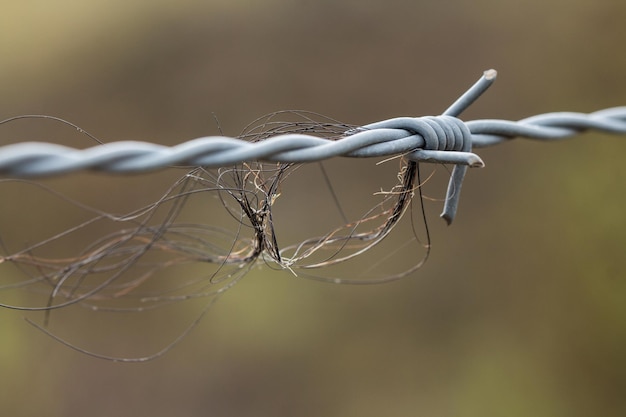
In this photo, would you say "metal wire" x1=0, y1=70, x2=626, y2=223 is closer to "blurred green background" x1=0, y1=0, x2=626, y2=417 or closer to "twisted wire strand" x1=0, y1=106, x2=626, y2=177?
"twisted wire strand" x1=0, y1=106, x2=626, y2=177

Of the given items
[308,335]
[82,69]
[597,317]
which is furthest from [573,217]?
[82,69]

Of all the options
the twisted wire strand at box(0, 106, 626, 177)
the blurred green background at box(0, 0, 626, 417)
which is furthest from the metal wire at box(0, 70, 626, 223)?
the blurred green background at box(0, 0, 626, 417)

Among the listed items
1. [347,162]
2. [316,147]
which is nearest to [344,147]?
[316,147]

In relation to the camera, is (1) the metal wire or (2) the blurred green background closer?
(1) the metal wire

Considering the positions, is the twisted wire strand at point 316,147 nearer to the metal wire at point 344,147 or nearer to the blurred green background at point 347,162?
the metal wire at point 344,147

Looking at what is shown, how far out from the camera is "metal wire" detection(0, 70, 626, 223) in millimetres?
305

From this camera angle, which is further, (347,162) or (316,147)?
(347,162)

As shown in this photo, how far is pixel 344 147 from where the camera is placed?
419 millimetres

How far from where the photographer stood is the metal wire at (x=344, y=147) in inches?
12.0

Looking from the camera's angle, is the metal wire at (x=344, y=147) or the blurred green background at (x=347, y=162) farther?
the blurred green background at (x=347, y=162)

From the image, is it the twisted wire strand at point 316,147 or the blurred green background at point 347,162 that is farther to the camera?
the blurred green background at point 347,162

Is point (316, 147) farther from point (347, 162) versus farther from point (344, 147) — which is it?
point (347, 162)

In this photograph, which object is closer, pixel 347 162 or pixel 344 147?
pixel 344 147

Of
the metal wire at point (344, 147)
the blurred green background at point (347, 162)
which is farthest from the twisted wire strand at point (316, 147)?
the blurred green background at point (347, 162)
